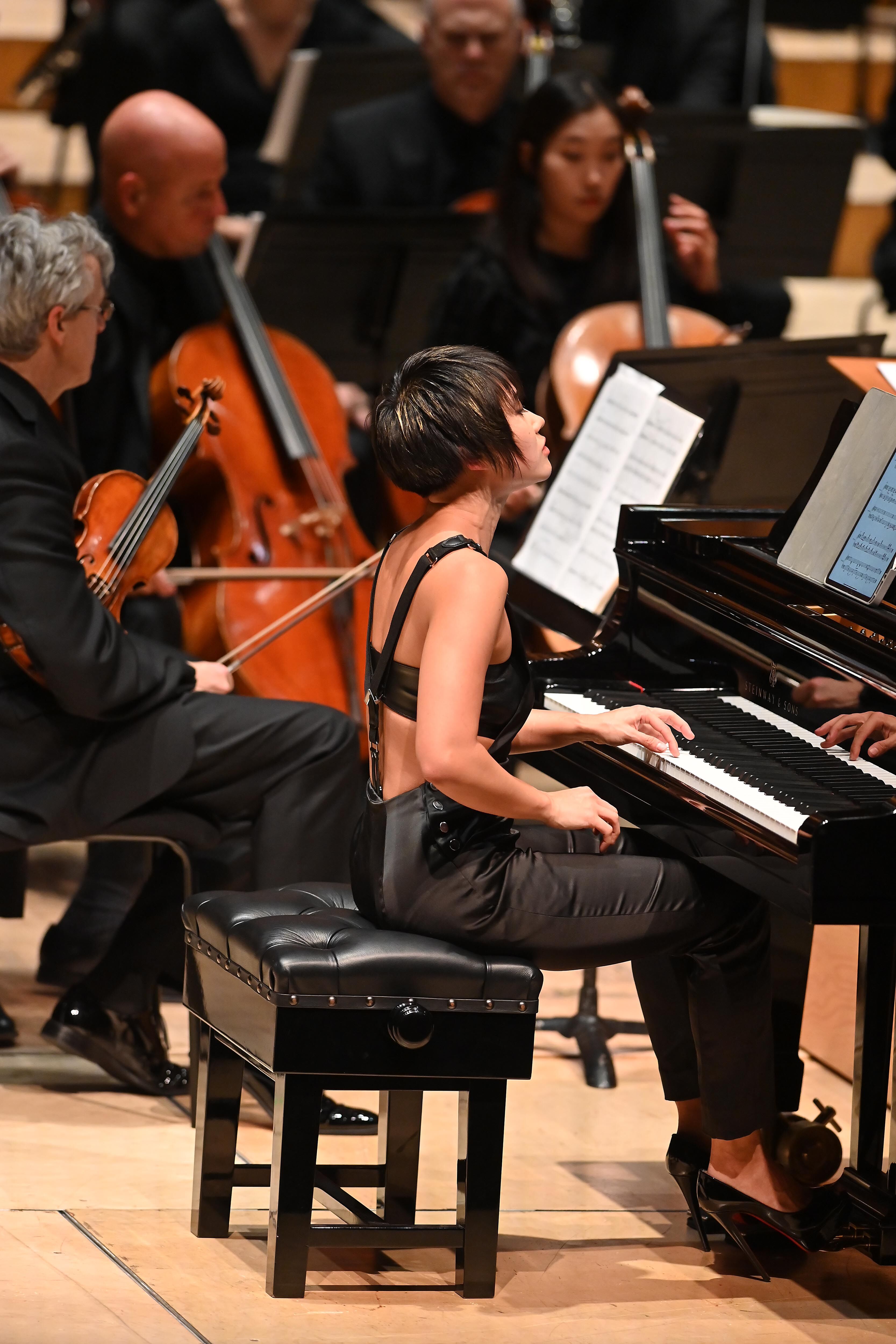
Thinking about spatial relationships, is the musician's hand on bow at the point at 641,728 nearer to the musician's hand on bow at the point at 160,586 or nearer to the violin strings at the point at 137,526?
the violin strings at the point at 137,526

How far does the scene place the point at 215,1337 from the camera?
2.17 m

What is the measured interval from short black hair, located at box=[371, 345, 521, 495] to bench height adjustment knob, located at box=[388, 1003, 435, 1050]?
0.60 metres

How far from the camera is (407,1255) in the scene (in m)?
2.47

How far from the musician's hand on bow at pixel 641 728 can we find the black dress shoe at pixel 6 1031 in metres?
1.29

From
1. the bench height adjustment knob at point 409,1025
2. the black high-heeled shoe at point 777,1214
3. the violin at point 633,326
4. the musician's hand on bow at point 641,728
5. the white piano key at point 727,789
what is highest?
the violin at point 633,326

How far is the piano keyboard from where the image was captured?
7.07ft

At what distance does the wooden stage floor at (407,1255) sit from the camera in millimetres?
2244

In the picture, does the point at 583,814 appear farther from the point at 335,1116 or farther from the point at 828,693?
the point at 335,1116

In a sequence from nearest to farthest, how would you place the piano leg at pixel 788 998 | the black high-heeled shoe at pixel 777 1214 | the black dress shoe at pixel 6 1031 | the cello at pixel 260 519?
the black high-heeled shoe at pixel 777 1214
the piano leg at pixel 788 998
the black dress shoe at pixel 6 1031
the cello at pixel 260 519

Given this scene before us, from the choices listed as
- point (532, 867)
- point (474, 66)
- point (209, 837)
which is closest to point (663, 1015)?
point (532, 867)

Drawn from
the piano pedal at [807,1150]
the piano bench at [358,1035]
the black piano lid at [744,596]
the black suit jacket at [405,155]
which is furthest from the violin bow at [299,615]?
the black suit jacket at [405,155]

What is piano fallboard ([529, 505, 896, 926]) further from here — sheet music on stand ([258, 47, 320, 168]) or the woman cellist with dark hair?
sheet music on stand ([258, 47, 320, 168])

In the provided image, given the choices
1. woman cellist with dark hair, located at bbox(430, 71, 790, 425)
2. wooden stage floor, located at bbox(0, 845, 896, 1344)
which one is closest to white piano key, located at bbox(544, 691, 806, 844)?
wooden stage floor, located at bbox(0, 845, 896, 1344)

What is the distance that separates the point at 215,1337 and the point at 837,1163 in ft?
2.64
